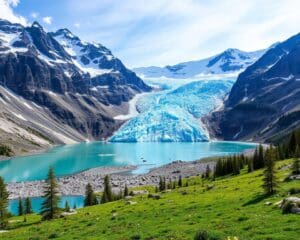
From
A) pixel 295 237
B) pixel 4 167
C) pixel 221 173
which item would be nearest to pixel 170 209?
pixel 295 237

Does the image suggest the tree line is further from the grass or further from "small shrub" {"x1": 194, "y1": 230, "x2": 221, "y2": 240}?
"small shrub" {"x1": 194, "y1": 230, "x2": 221, "y2": 240}

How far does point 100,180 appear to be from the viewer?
454 feet

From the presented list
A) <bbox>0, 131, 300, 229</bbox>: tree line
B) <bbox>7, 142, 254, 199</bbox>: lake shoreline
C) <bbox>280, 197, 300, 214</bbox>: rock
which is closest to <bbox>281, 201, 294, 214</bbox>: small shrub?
<bbox>280, 197, 300, 214</bbox>: rock

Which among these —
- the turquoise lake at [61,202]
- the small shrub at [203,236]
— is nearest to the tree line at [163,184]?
the turquoise lake at [61,202]

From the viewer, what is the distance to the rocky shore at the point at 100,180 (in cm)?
11722

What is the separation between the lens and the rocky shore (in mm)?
117225

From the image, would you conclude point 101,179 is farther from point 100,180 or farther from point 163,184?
point 163,184

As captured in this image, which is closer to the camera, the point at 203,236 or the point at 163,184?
the point at 203,236

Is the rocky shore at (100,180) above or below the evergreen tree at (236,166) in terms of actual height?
below

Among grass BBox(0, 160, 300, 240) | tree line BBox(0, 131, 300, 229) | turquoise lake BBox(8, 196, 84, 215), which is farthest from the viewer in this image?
turquoise lake BBox(8, 196, 84, 215)

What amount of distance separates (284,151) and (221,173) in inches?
679

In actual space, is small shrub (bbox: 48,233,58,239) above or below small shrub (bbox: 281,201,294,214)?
below

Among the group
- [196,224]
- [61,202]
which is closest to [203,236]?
[196,224]

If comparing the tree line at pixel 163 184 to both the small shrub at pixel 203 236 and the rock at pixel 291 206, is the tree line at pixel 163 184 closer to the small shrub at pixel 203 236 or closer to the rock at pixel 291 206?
the rock at pixel 291 206
